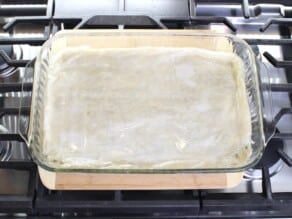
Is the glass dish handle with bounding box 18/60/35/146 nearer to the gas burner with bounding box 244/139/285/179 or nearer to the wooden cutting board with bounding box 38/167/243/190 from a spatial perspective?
the wooden cutting board with bounding box 38/167/243/190

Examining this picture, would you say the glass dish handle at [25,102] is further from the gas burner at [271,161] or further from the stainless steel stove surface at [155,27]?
the gas burner at [271,161]

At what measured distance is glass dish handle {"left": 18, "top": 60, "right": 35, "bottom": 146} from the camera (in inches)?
22.8

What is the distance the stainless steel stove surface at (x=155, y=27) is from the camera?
569 mm

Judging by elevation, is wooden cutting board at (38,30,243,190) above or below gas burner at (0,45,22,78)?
below

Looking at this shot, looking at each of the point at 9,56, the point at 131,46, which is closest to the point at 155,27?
the point at 131,46

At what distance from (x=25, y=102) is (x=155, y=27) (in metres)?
0.24

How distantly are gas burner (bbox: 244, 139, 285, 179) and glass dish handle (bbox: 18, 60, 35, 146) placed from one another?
31 centimetres

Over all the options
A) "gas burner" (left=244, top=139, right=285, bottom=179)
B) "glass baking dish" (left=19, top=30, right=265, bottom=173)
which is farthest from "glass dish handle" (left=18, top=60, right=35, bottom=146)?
"gas burner" (left=244, top=139, right=285, bottom=179)

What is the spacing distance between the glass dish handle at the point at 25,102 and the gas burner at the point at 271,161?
31cm

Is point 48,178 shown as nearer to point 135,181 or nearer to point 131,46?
point 135,181

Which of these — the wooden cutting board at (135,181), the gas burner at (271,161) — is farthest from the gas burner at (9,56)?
the gas burner at (271,161)

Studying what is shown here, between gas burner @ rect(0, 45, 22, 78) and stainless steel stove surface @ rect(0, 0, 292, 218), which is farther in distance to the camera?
gas burner @ rect(0, 45, 22, 78)

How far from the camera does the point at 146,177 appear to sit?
1.80 ft

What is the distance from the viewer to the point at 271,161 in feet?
2.02
